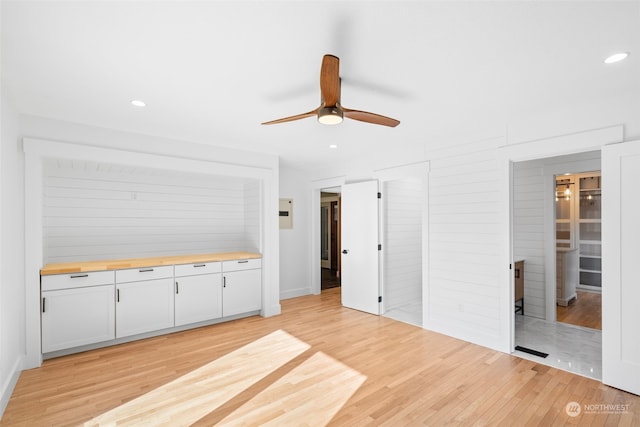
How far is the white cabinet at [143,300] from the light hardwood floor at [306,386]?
0.22 metres

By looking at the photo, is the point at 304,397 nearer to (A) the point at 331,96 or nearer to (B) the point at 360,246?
(A) the point at 331,96

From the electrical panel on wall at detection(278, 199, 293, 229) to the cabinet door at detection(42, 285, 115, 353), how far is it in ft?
10.3

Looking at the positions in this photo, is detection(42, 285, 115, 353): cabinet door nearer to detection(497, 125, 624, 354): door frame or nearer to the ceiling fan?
the ceiling fan

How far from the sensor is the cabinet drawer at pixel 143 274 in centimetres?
374

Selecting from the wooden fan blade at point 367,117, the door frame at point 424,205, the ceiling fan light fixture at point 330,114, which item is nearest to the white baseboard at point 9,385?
the ceiling fan light fixture at point 330,114

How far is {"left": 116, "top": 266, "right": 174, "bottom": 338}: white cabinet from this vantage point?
3.73 meters

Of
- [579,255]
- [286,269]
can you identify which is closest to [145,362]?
[286,269]

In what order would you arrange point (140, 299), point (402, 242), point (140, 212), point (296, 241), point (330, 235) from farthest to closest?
point (330, 235)
point (296, 241)
point (402, 242)
point (140, 212)
point (140, 299)

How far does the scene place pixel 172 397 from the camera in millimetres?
2623

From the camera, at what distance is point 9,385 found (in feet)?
8.64

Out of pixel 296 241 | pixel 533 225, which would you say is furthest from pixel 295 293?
pixel 533 225

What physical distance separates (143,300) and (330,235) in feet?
17.9

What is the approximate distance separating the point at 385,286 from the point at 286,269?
6.78 feet

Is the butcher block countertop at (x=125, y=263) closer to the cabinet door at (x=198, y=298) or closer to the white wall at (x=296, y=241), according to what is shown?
the cabinet door at (x=198, y=298)
